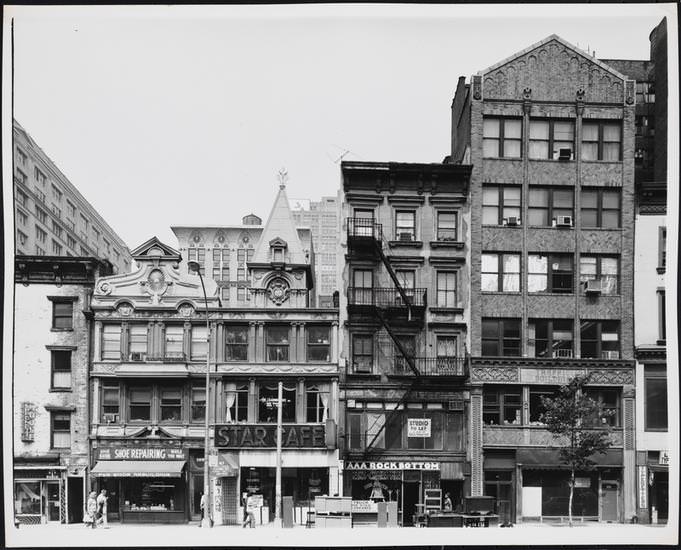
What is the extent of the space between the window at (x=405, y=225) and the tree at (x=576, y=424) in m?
8.60

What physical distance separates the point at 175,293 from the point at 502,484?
1523 cm

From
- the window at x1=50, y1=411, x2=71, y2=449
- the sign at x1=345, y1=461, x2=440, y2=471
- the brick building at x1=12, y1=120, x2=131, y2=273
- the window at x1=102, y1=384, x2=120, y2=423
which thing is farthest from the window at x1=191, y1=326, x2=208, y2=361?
the sign at x1=345, y1=461, x2=440, y2=471

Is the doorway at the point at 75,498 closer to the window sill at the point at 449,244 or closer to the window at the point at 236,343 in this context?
the window at the point at 236,343

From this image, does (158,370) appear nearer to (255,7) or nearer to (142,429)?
(142,429)

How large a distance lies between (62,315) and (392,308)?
13.3 meters

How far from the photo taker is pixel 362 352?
37906mm

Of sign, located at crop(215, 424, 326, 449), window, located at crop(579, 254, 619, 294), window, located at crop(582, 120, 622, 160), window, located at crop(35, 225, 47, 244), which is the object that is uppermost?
window, located at crop(582, 120, 622, 160)

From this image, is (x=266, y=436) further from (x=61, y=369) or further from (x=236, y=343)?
(x=61, y=369)

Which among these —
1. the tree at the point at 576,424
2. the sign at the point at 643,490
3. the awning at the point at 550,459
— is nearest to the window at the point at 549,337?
the tree at the point at 576,424

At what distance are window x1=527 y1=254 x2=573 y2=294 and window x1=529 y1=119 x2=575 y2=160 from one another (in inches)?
162

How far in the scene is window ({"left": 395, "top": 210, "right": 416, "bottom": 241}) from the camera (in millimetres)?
38344

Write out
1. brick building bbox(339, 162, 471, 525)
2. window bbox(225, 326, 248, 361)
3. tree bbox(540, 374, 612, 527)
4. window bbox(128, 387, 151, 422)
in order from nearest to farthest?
tree bbox(540, 374, 612, 527) < brick building bbox(339, 162, 471, 525) < window bbox(128, 387, 151, 422) < window bbox(225, 326, 248, 361)

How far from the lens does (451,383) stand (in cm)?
3706

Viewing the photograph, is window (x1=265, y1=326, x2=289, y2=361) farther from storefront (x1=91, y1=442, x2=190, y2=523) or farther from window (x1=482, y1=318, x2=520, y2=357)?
window (x1=482, y1=318, x2=520, y2=357)
